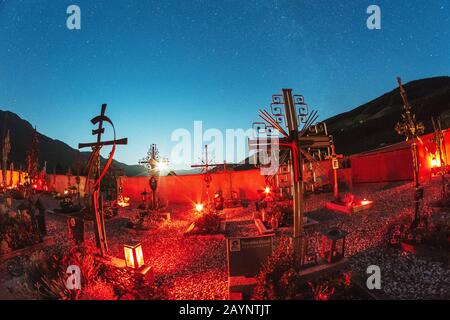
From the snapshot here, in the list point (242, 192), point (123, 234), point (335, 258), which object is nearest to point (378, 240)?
point (335, 258)

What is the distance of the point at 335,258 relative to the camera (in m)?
6.01

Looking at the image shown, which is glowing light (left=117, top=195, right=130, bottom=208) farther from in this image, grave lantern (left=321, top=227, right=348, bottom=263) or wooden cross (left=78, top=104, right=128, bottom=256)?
grave lantern (left=321, top=227, right=348, bottom=263)

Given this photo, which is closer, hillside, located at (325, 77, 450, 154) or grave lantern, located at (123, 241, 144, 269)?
grave lantern, located at (123, 241, 144, 269)

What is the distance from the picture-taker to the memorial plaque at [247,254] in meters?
5.70

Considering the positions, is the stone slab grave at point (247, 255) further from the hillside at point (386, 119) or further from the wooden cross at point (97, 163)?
the hillside at point (386, 119)

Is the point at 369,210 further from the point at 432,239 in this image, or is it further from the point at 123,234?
the point at 123,234

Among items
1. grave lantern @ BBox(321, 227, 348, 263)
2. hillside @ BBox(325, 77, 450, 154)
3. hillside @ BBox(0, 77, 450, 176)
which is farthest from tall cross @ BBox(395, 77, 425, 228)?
hillside @ BBox(325, 77, 450, 154)

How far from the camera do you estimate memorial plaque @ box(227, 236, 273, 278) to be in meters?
5.70

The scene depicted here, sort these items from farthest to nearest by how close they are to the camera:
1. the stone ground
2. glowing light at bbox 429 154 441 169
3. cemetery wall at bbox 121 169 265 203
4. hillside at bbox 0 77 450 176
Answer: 1. hillside at bbox 0 77 450 176
2. cemetery wall at bbox 121 169 265 203
3. glowing light at bbox 429 154 441 169
4. the stone ground

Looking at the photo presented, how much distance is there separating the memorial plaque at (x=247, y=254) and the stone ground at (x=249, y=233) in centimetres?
66

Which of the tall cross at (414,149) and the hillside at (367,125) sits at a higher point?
the hillside at (367,125)

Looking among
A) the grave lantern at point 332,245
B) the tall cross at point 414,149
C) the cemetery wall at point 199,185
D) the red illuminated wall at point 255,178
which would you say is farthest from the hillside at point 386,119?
the grave lantern at point 332,245

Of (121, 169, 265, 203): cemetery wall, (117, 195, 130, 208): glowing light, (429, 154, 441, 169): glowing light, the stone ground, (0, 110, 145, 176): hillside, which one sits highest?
(0, 110, 145, 176): hillside

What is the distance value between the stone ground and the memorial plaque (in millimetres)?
657
